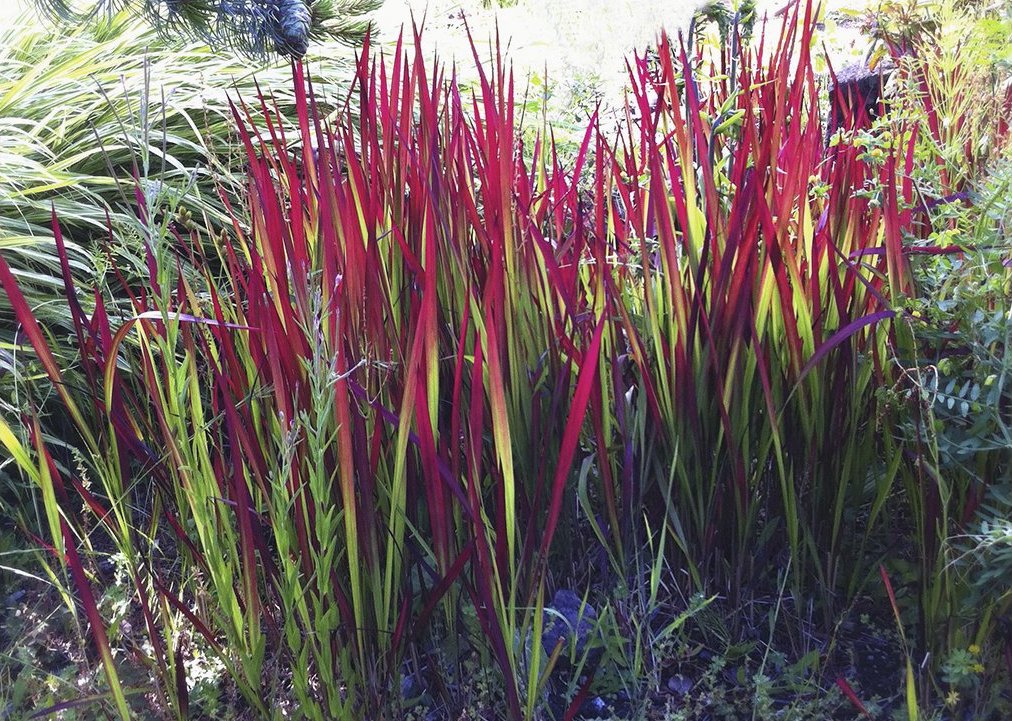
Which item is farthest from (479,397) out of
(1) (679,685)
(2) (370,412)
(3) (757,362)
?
(1) (679,685)

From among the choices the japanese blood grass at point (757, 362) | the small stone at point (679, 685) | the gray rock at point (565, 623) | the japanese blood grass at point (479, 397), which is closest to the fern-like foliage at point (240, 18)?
the japanese blood grass at point (479, 397)

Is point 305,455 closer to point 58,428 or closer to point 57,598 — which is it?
point 57,598

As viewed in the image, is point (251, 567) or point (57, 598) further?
point (57, 598)

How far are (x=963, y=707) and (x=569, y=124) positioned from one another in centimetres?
212

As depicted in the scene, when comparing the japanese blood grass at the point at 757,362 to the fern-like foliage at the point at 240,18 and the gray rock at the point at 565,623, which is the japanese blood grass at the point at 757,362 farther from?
the fern-like foliage at the point at 240,18

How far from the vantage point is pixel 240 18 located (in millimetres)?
2539

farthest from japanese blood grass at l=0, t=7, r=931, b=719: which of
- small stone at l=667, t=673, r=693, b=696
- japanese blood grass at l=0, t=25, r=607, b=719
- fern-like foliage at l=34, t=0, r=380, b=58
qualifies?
fern-like foliage at l=34, t=0, r=380, b=58

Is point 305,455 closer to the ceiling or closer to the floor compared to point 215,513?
closer to the ceiling

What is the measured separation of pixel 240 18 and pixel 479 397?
2.02 meters

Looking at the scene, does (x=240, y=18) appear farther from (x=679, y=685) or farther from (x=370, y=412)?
(x=679, y=685)

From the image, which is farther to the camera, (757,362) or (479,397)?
(757,362)

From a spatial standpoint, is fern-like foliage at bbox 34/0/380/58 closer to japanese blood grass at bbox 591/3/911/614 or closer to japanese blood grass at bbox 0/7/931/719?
japanese blood grass at bbox 0/7/931/719

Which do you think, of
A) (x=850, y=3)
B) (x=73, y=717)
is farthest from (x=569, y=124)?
(x=850, y=3)

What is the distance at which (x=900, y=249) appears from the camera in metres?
1.20
